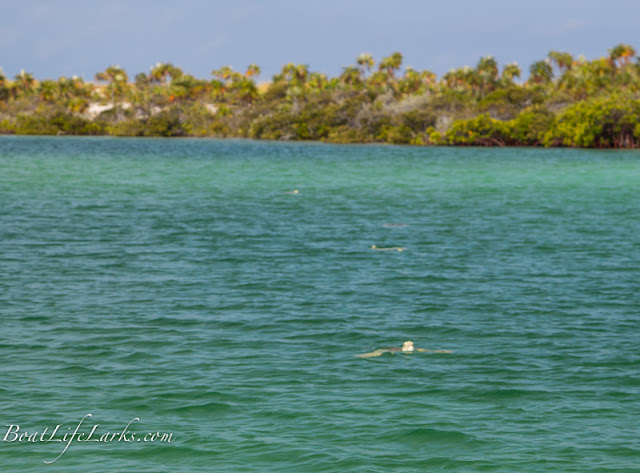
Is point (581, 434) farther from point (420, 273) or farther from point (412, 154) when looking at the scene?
point (412, 154)

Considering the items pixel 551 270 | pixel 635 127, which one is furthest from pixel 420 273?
pixel 635 127

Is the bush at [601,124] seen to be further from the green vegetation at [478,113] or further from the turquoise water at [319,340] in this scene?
the turquoise water at [319,340]

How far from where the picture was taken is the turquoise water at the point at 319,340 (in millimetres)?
15039

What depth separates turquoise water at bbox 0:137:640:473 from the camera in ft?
49.3

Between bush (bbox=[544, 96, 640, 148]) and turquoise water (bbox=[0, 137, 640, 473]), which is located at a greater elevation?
bush (bbox=[544, 96, 640, 148])

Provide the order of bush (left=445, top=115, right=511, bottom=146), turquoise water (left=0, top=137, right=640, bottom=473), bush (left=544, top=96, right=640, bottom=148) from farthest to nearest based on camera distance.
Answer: bush (left=445, top=115, right=511, bottom=146), bush (left=544, top=96, right=640, bottom=148), turquoise water (left=0, top=137, right=640, bottom=473)

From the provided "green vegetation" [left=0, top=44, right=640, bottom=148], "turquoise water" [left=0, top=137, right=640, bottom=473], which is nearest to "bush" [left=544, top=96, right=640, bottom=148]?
"green vegetation" [left=0, top=44, right=640, bottom=148]

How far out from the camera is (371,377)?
18656mm

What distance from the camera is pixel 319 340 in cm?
2153

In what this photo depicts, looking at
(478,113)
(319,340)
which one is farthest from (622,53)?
(319,340)

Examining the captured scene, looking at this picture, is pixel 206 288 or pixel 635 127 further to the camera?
pixel 635 127

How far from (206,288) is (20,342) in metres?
7.60

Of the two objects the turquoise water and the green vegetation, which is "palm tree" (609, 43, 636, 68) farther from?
the turquoise water

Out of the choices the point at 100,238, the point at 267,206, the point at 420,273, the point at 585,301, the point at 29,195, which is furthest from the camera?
the point at 29,195
